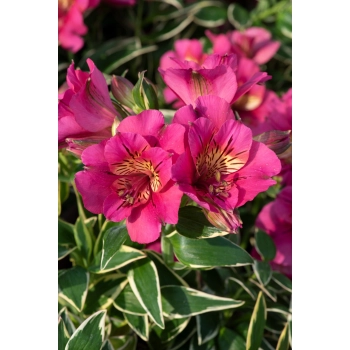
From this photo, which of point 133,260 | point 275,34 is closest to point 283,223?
point 133,260

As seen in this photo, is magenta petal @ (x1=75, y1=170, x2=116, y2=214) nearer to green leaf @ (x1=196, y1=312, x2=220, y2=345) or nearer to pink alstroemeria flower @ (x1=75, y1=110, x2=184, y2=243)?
pink alstroemeria flower @ (x1=75, y1=110, x2=184, y2=243)

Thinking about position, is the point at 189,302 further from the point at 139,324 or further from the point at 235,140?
the point at 235,140

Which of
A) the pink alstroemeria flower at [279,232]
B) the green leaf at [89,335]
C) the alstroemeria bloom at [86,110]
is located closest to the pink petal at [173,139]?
the alstroemeria bloom at [86,110]

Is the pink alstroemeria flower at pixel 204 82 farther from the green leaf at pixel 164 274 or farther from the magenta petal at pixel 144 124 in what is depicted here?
the green leaf at pixel 164 274

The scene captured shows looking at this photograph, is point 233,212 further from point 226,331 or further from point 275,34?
point 275,34

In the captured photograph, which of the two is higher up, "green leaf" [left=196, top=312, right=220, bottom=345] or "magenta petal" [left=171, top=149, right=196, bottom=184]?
"magenta petal" [left=171, top=149, right=196, bottom=184]

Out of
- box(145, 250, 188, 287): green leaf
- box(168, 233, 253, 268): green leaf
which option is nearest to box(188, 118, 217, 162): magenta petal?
box(168, 233, 253, 268): green leaf
